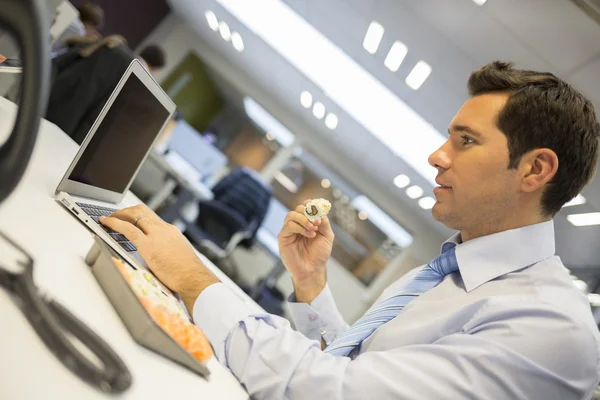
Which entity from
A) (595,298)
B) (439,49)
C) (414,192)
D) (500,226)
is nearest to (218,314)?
(500,226)

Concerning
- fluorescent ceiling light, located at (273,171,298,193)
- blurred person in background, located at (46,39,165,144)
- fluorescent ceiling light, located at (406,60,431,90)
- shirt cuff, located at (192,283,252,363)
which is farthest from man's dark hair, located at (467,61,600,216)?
fluorescent ceiling light, located at (273,171,298,193)

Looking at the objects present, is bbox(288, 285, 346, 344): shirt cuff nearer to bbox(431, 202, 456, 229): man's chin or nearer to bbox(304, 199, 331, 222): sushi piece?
bbox(304, 199, 331, 222): sushi piece

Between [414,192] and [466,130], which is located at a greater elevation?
[414,192]

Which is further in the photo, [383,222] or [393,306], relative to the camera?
[383,222]

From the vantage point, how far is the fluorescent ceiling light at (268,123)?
6703 millimetres

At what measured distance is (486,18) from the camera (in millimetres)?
2238

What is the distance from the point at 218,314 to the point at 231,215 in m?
2.67

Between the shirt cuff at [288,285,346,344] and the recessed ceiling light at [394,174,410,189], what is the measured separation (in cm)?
428

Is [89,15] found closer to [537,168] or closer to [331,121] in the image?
[331,121]

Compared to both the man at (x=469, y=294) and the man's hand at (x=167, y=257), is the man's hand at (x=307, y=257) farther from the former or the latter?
the man's hand at (x=167, y=257)

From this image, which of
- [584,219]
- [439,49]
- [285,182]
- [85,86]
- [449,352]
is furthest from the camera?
[285,182]

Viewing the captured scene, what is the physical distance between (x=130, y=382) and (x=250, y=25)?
4.62 m

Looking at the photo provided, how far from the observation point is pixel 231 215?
3.38 metres

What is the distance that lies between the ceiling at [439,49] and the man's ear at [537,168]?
133 cm
